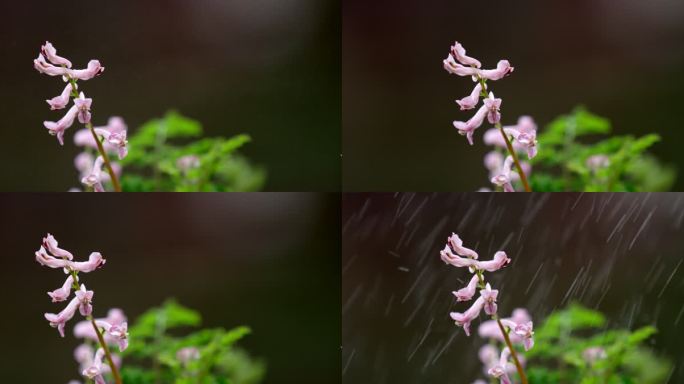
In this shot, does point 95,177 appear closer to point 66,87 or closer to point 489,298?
point 66,87

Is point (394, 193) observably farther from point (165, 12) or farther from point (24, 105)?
point (24, 105)

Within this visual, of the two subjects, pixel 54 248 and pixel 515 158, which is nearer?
pixel 54 248

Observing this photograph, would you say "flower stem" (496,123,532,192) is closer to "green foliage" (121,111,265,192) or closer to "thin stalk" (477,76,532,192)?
"thin stalk" (477,76,532,192)

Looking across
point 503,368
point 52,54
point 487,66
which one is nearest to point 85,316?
point 52,54

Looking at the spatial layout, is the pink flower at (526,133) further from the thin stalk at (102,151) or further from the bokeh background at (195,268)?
the thin stalk at (102,151)

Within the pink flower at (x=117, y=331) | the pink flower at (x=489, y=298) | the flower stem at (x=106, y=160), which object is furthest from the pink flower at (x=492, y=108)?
the pink flower at (x=117, y=331)

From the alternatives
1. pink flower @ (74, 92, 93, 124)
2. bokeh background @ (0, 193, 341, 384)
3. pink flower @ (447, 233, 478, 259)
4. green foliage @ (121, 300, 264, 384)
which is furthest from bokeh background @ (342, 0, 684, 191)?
pink flower @ (74, 92, 93, 124)
